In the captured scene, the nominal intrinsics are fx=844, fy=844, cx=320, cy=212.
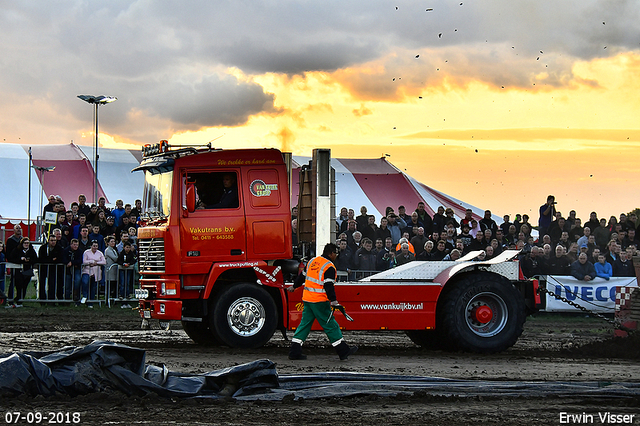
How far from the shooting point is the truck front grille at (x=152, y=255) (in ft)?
43.1

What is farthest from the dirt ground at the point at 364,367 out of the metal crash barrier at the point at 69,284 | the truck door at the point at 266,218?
the truck door at the point at 266,218

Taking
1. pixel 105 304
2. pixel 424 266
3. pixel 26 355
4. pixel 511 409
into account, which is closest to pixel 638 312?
pixel 424 266

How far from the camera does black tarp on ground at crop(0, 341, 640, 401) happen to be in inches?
311

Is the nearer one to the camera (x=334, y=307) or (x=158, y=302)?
(x=334, y=307)

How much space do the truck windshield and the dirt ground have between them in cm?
214

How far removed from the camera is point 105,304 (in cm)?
1980

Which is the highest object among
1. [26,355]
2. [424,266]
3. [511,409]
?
[424,266]

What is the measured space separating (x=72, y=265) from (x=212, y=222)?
24.5 feet

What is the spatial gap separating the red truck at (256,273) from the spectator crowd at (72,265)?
619cm

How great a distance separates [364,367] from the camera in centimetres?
1127

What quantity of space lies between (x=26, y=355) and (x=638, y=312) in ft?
33.9

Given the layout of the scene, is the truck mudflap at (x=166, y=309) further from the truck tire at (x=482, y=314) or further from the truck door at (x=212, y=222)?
the truck tire at (x=482, y=314)

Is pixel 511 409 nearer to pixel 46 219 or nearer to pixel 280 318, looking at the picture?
pixel 280 318

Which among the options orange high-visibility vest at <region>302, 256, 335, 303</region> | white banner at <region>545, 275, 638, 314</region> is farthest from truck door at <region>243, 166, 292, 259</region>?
white banner at <region>545, 275, 638, 314</region>
